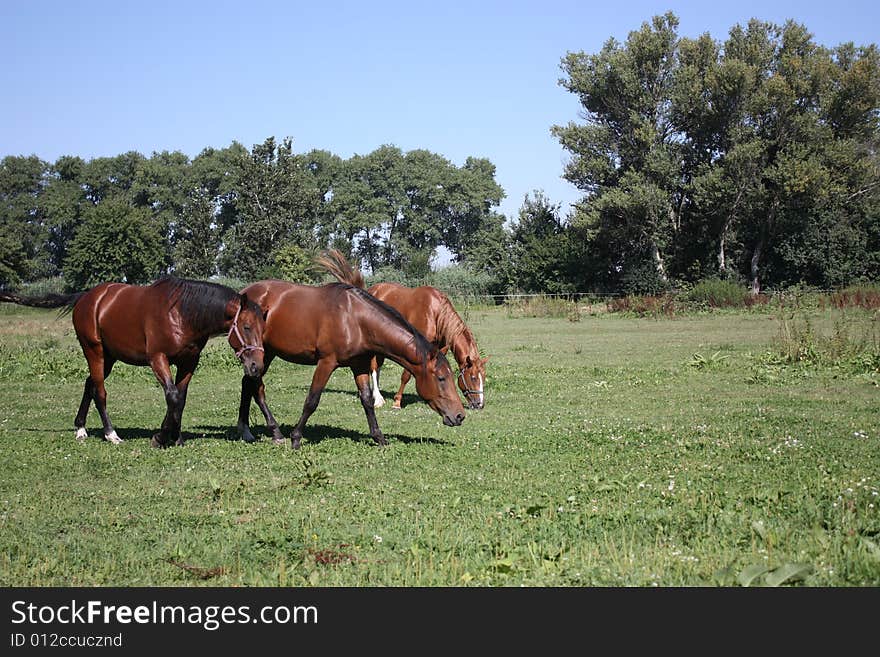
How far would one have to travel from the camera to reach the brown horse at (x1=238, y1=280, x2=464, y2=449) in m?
11.0

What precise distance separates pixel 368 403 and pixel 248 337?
5.80 ft

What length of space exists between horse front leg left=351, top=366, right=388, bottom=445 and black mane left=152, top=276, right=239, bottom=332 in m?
1.87

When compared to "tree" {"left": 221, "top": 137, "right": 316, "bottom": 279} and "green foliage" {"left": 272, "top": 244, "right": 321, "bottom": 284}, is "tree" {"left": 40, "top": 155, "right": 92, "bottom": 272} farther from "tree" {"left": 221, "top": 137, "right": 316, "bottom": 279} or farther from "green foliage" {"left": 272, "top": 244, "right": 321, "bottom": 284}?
"green foliage" {"left": 272, "top": 244, "right": 321, "bottom": 284}

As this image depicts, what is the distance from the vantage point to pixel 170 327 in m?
10.7


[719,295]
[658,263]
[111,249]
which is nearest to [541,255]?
[658,263]

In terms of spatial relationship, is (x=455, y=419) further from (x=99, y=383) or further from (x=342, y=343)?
(x=99, y=383)

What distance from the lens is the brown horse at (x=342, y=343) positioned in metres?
11.0

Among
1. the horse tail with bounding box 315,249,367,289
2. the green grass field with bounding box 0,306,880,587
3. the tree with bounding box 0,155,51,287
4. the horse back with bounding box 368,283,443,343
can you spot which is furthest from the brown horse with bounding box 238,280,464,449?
the tree with bounding box 0,155,51,287

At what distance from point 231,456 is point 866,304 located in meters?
34.6

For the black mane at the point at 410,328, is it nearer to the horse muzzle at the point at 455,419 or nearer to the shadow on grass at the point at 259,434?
the horse muzzle at the point at 455,419

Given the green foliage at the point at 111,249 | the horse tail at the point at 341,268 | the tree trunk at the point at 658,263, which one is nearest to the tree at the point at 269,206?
the green foliage at the point at 111,249

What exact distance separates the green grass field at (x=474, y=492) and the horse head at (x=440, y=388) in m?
0.42
